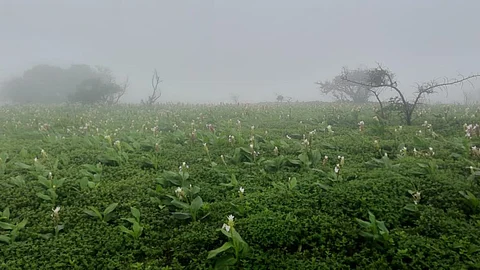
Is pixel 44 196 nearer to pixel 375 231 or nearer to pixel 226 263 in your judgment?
pixel 226 263

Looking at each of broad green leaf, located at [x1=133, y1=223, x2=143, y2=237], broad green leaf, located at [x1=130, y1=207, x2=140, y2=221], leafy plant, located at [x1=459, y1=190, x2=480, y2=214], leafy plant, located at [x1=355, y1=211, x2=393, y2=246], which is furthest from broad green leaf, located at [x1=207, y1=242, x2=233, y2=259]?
leafy plant, located at [x1=459, y1=190, x2=480, y2=214]

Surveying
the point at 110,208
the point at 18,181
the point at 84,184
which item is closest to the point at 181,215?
the point at 110,208

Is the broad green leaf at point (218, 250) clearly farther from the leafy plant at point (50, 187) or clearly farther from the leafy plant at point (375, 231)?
the leafy plant at point (50, 187)

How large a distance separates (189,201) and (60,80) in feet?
166

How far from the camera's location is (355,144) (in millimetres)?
9086

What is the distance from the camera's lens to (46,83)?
48.0 m

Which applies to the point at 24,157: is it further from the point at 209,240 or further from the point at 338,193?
the point at 338,193

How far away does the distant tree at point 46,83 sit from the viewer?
152ft

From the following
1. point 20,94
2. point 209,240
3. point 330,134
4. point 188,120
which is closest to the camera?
point 209,240

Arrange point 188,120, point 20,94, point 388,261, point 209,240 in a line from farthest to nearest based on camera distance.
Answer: point 20,94 → point 188,120 → point 209,240 → point 388,261

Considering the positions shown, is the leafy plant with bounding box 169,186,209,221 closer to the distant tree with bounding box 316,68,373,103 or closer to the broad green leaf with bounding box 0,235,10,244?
the broad green leaf with bounding box 0,235,10,244

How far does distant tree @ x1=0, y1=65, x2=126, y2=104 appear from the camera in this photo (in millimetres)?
46447

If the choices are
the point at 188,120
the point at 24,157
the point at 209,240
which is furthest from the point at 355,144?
the point at 188,120

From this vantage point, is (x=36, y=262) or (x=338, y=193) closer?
(x=36, y=262)
